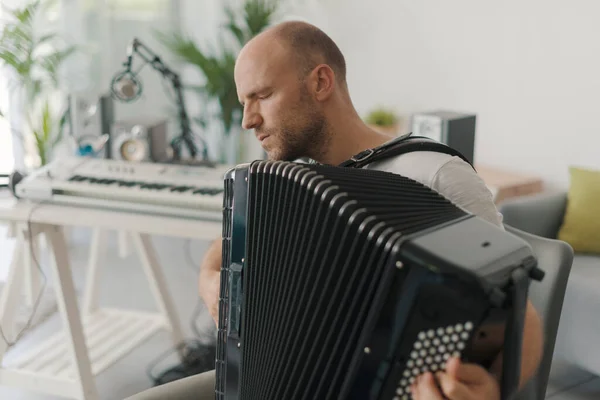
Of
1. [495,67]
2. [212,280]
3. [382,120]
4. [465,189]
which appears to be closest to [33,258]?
[212,280]

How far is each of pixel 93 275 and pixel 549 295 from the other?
1.84m

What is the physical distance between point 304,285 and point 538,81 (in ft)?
7.92

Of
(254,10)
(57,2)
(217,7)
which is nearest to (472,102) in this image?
(254,10)

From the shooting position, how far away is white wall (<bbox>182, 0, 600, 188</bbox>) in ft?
9.96

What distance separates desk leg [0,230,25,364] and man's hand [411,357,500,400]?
1.76 m

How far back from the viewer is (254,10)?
3.66m

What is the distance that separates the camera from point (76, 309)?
230cm

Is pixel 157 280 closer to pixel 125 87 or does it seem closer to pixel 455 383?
pixel 125 87

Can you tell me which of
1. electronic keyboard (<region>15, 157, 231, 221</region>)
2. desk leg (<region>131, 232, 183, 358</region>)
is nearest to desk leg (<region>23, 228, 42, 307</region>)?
electronic keyboard (<region>15, 157, 231, 221</region>)

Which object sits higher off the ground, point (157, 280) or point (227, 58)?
point (227, 58)

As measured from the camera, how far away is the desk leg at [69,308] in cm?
226

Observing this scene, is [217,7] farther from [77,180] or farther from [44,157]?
[77,180]

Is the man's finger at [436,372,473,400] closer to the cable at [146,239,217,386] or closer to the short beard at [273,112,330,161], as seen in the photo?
the short beard at [273,112,330,161]

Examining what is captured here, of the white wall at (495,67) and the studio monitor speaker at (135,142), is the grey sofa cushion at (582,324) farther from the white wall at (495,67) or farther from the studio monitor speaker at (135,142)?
the studio monitor speaker at (135,142)
